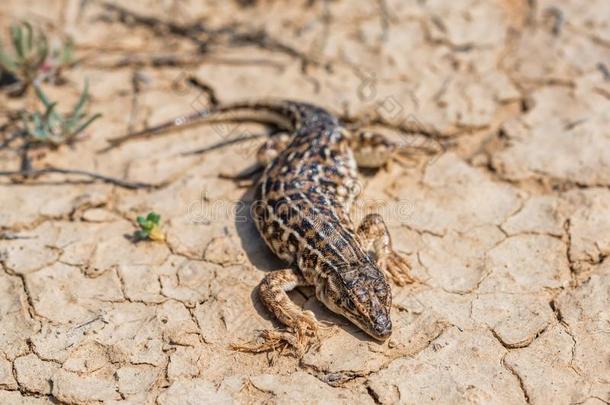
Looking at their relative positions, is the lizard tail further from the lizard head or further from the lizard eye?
the lizard eye

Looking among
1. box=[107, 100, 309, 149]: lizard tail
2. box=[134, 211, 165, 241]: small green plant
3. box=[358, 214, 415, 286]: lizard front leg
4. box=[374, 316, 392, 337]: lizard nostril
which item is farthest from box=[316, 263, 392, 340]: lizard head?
box=[107, 100, 309, 149]: lizard tail

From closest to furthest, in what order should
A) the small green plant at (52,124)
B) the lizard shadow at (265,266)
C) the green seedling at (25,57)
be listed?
the lizard shadow at (265,266)
the small green plant at (52,124)
the green seedling at (25,57)

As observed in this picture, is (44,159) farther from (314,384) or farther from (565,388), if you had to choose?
(565,388)

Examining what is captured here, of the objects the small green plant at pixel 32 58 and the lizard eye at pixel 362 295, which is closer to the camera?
the lizard eye at pixel 362 295

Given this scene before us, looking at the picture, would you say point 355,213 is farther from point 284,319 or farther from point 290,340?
point 290,340

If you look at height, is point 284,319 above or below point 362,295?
below

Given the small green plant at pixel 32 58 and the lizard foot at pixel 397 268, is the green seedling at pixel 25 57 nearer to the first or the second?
the small green plant at pixel 32 58

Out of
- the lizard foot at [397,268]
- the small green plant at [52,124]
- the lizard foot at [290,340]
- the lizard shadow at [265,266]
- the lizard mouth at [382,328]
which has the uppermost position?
the lizard mouth at [382,328]

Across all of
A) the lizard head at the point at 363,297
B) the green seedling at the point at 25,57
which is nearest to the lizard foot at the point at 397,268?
the lizard head at the point at 363,297

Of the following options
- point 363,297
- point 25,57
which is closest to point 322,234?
point 363,297

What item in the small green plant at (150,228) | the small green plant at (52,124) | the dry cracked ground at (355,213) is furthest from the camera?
the small green plant at (52,124)
